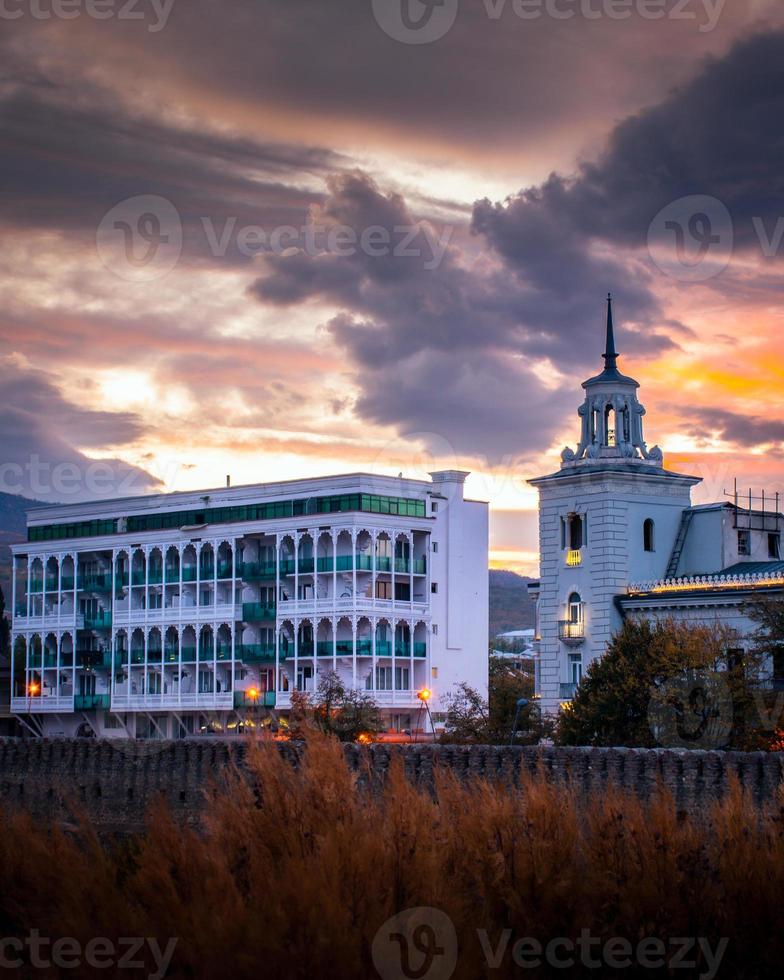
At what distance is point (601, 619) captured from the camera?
71562 mm

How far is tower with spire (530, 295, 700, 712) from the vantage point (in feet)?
236

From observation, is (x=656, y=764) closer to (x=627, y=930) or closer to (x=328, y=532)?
(x=627, y=930)

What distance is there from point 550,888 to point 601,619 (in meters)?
46.7

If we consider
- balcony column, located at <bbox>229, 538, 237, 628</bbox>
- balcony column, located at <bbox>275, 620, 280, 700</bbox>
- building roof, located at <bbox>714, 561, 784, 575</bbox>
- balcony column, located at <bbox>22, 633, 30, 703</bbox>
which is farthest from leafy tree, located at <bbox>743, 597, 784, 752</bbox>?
balcony column, located at <bbox>22, 633, 30, 703</bbox>

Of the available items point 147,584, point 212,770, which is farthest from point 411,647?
point 212,770

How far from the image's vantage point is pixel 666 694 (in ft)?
191

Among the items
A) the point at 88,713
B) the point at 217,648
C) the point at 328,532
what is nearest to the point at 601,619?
the point at 328,532

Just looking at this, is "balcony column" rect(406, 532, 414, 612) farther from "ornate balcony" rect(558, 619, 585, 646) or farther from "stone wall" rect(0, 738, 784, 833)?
"stone wall" rect(0, 738, 784, 833)

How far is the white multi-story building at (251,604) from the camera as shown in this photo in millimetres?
85812

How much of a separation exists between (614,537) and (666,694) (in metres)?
14.4

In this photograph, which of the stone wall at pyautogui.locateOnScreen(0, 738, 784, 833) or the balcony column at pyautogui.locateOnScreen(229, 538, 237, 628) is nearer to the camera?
the stone wall at pyautogui.locateOnScreen(0, 738, 784, 833)

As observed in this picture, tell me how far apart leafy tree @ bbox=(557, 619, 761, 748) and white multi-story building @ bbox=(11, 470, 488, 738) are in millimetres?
24514

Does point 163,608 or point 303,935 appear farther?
point 163,608

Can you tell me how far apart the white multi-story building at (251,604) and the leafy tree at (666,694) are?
2451cm
